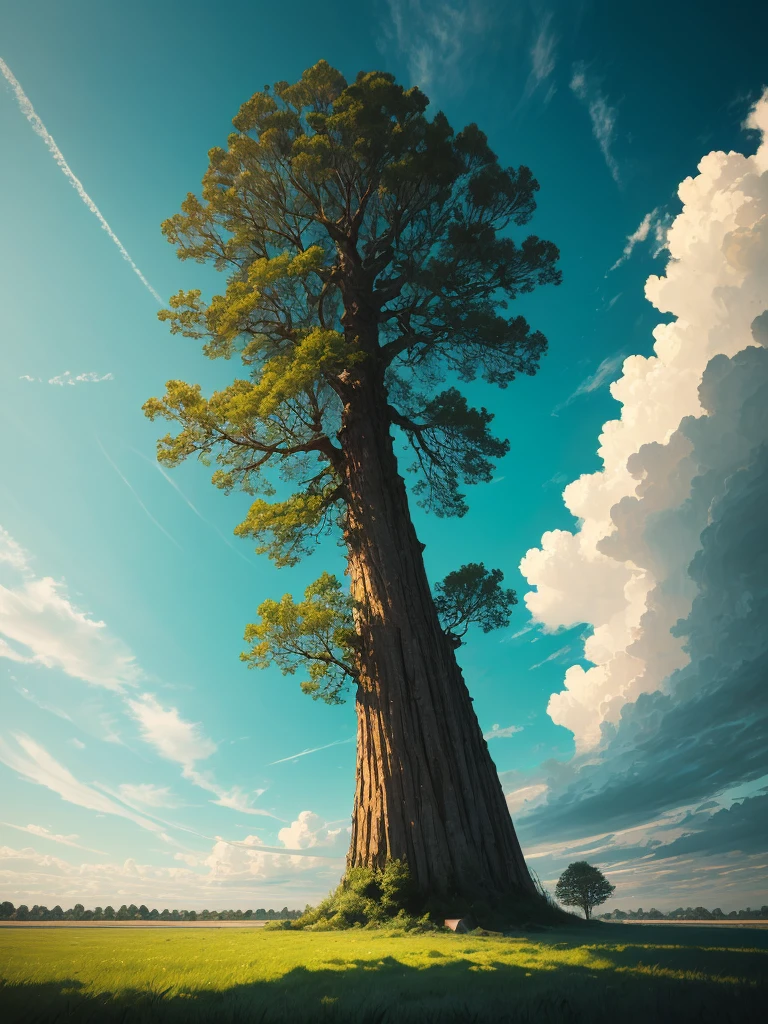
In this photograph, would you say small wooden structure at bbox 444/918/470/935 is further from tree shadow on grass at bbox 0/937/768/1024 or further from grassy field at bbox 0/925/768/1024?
tree shadow on grass at bbox 0/937/768/1024

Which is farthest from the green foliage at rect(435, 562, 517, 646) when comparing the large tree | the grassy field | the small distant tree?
the small distant tree

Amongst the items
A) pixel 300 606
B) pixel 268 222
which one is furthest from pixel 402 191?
pixel 300 606

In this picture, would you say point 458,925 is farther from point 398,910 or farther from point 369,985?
point 369,985

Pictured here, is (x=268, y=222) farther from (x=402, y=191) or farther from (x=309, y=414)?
(x=309, y=414)

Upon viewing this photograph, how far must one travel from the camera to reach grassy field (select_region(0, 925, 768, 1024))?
1.95m

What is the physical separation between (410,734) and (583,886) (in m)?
34.9

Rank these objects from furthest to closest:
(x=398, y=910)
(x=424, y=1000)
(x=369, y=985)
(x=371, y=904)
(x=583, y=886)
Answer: (x=583, y=886), (x=371, y=904), (x=398, y=910), (x=369, y=985), (x=424, y=1000)

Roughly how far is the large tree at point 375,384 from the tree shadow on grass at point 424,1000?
478cm

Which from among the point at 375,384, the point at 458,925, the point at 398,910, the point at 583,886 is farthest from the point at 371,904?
the point at 583,886

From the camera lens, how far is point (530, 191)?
43.8 feet

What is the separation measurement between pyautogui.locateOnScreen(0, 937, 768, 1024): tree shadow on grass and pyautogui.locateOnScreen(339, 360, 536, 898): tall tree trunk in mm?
4723

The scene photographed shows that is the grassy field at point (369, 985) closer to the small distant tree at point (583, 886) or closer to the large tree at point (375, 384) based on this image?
the large tree at point (375, 384)

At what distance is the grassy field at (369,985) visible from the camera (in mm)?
1949

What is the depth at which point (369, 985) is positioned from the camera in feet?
8.18
